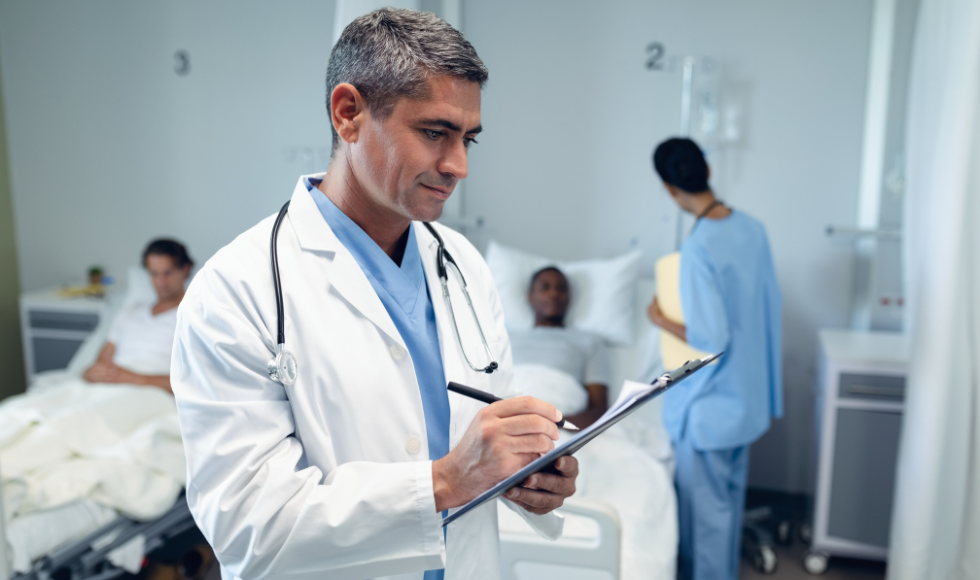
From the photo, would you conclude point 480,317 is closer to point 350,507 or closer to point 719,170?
point 350,507

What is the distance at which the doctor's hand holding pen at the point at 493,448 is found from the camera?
2.30 feet

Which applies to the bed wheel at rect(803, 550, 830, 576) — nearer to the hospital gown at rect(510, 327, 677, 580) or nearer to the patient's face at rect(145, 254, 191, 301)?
the hospital gown at rect(510, 327, 677, 580)

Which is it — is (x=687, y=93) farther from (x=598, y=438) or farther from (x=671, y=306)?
(x=598, y=438)

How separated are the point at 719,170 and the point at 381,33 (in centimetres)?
209

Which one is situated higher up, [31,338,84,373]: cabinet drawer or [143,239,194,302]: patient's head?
[143,239,194,302]: patient's head

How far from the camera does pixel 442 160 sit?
0.81 metres

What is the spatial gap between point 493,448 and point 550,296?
1790 mm

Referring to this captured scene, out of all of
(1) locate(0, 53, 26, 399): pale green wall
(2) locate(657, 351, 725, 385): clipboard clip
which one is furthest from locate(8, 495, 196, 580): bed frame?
(2) locate(657, 351, 725, 385): clipboard clip

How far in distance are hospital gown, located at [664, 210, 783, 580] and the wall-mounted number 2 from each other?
38.4 inches

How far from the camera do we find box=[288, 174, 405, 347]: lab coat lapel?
0.85m

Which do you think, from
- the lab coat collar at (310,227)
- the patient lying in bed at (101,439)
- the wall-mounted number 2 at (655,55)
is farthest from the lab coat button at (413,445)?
the wall-mounted number 2 at (655,55)

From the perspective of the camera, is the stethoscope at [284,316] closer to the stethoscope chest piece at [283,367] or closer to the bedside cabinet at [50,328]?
the stethoscope chest piece at [283,367]

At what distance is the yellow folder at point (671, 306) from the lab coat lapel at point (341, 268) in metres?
1.25

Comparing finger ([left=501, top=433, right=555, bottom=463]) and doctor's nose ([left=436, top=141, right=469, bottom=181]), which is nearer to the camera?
finger ([left=501, top=433, right=555, bottom=463])
